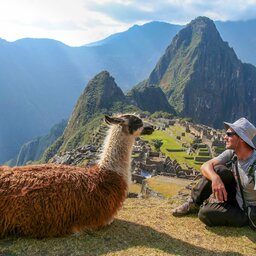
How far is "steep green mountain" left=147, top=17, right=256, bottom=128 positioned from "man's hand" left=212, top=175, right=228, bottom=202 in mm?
155995

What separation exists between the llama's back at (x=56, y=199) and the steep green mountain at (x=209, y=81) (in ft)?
Answer: 512

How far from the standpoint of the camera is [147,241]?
4.71 meters

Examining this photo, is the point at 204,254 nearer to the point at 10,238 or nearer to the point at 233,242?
the point at 233,242

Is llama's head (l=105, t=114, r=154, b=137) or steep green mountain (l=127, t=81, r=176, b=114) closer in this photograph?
llama's head (l=105, t=114, r=154, b=137)

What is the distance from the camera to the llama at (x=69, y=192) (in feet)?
14.6

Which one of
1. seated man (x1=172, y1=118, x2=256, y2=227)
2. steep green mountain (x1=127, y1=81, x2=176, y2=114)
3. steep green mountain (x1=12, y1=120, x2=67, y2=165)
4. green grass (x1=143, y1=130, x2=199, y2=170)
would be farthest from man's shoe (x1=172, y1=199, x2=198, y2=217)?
steep green mountain (x1=12, y1=120, x2=67, y2=165)

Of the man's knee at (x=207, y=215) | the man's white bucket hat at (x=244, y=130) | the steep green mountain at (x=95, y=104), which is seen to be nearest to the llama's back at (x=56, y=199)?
the man's knee at (x=207, y=215)

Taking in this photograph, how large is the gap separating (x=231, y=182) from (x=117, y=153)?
152 cm

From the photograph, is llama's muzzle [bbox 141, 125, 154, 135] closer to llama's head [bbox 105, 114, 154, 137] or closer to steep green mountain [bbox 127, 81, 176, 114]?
llama's head [bbox 105, 114, 154, 137]

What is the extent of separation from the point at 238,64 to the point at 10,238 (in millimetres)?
189835

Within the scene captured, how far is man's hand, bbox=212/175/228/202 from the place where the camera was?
4824 millimetres

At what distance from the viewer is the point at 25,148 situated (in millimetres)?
172750

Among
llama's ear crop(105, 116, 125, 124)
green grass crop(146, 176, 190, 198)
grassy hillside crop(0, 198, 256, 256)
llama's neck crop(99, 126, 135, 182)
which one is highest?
llama's ear crop(105, 116, 125, 124)

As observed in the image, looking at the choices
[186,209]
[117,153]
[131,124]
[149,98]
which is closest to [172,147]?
[186,209]
